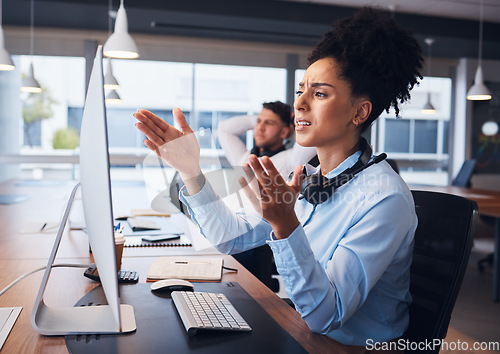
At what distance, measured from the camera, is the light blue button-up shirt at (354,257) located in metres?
0.92

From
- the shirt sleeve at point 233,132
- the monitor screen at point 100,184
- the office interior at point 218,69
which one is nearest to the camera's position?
the monitor screen at point 100,184

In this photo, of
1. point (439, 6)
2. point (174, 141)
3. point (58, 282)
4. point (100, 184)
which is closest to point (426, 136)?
point (439, 6)

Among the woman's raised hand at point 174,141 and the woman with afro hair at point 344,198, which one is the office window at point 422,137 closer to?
the woman with afro hair at point 344,198

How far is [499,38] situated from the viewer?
621 cm

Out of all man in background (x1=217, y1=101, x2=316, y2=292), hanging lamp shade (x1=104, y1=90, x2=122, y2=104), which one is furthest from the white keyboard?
hanging lamp shade (x1=104, y1=90, x2=122, y2=104)

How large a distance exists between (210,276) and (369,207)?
54 centimetres

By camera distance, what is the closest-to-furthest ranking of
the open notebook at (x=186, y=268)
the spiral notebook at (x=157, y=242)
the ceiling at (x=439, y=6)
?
the open notebook at (x=186, y=268) → the spiral notebook at (x=157, y=242) → the ceiling at (x=439, y=6)

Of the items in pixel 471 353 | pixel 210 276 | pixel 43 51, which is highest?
pixel 43 51

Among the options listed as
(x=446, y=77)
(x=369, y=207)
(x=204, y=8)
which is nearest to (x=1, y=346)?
(x=369, y=207)

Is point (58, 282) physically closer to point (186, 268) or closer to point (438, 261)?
point (186, 268)

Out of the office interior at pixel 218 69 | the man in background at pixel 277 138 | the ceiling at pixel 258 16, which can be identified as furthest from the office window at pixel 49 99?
the man in background at pixel 277 138

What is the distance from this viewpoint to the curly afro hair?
3.73ft

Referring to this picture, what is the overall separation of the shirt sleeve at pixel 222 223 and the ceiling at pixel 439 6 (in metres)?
4.53

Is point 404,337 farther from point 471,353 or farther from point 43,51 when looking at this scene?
point 43,51
